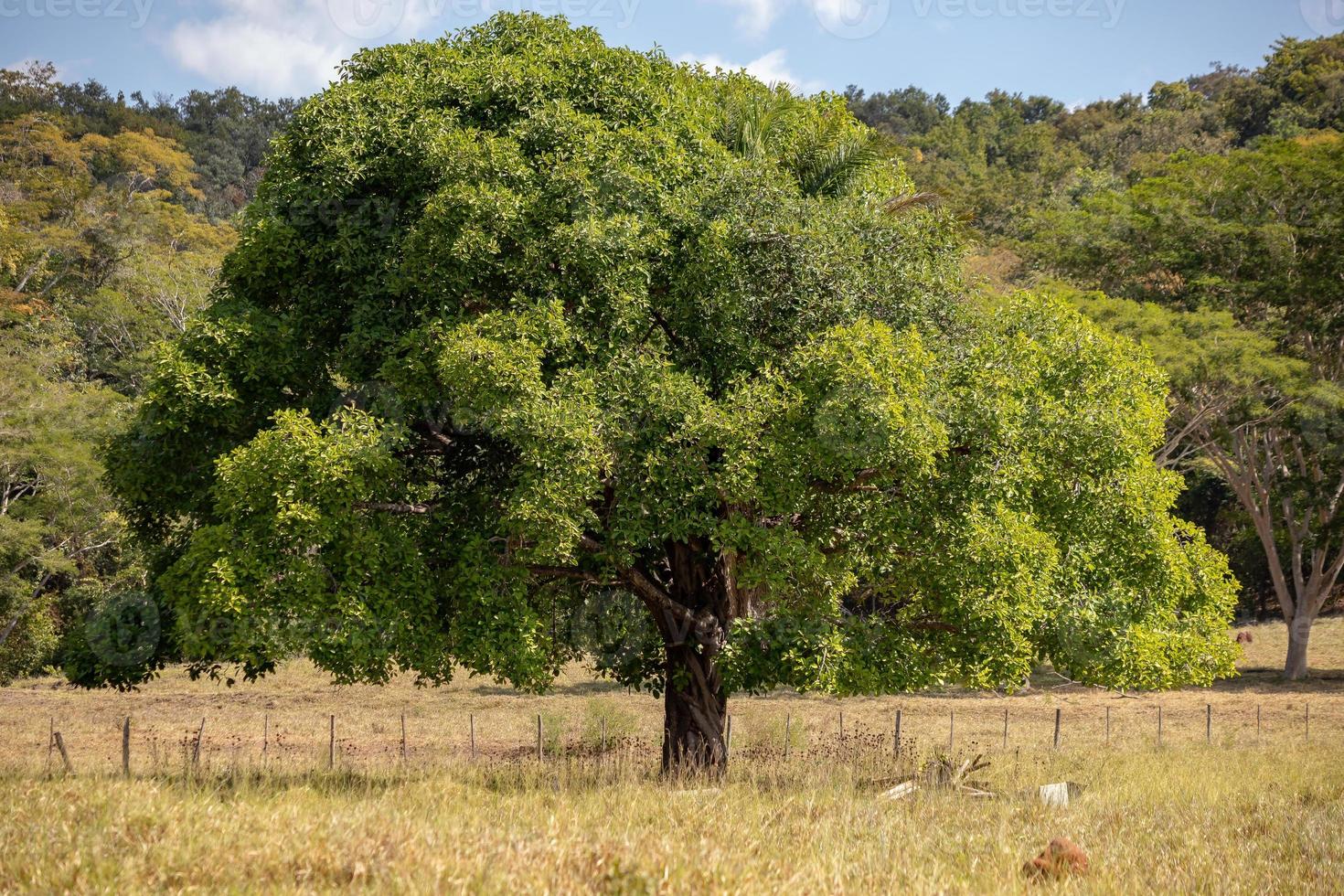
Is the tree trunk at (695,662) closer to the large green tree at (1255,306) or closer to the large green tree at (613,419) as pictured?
the large green tree at (613,419)

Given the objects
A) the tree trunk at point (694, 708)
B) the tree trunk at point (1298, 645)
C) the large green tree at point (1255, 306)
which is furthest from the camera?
the tree trunk at point (1298, 645)

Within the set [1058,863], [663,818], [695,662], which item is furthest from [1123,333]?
[663,818]

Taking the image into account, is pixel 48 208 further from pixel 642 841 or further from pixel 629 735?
pixel 642 841

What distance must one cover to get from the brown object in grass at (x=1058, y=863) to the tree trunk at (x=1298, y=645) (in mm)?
31963

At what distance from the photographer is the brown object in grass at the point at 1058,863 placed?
29.9ft

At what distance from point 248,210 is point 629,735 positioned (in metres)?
14.3

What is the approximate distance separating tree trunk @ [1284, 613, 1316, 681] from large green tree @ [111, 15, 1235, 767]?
24.4 meters

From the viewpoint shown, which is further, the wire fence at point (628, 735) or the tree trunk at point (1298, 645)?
the tree trunk at point (1298, 645)

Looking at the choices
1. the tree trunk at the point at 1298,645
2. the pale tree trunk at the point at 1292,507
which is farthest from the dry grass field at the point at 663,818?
the tree trunk at the point at 1298,645

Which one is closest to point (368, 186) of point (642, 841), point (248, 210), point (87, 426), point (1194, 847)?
point (248, 210)

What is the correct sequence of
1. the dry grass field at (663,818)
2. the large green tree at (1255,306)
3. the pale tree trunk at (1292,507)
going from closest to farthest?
the dry grass field at (663,818)
the large green tree at (1255,306)
the pale tree trunk at (1292,507)

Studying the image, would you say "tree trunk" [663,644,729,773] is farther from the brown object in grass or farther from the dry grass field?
→ the brown object in grass

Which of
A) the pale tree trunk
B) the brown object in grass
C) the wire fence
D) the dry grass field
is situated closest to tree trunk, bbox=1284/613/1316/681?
the pale tree trunk

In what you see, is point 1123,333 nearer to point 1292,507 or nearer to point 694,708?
point 1292,507
